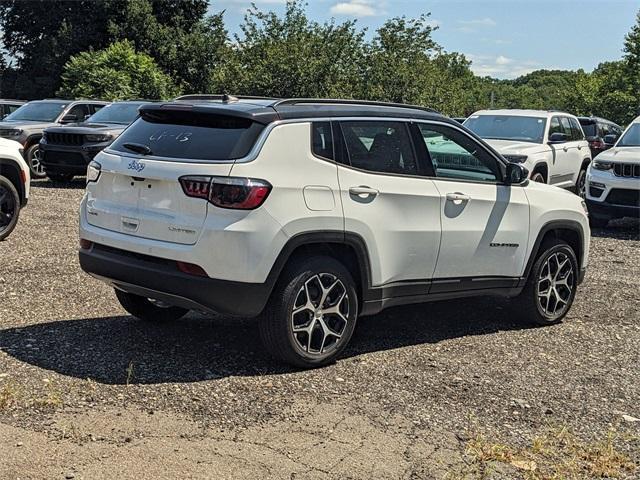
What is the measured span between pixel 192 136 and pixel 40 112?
13.4 m

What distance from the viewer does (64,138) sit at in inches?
614

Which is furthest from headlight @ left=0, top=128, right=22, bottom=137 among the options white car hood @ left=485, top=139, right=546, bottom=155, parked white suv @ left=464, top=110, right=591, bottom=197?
white car hood @ left=485, top=139, right=546, bottom=155

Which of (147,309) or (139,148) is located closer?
(139,148)

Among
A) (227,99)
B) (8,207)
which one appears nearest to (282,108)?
(227,99)

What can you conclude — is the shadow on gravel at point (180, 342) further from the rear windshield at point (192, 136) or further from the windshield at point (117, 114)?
the windshield at point (117, 114)

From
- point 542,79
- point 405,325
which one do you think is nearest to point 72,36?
point 405,325

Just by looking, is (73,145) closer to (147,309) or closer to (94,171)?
(147,309)

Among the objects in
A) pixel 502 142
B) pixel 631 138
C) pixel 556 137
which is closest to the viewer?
pixel 631 138

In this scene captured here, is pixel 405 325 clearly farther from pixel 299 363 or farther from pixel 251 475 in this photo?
pixel 251 475

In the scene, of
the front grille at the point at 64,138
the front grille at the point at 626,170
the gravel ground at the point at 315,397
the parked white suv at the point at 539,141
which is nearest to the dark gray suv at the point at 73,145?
the front grille at the point at 64,138

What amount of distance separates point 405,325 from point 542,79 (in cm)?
10228

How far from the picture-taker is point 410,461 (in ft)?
13.5

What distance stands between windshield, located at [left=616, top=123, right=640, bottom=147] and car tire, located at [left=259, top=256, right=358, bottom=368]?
9.69 m

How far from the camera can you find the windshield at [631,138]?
45.1 feet
